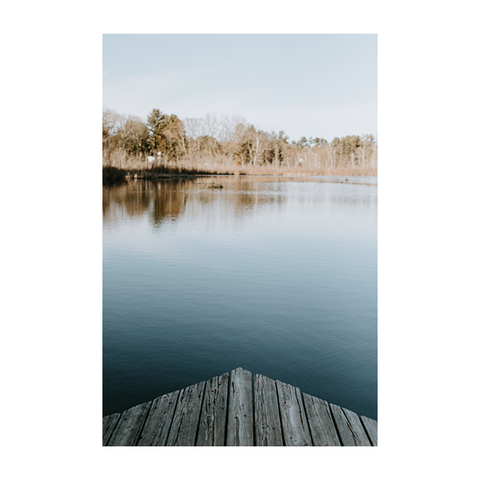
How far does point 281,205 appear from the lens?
9703mm

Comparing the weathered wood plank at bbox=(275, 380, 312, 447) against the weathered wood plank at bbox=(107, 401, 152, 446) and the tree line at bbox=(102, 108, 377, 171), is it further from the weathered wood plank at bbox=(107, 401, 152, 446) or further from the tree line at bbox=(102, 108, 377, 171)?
the tree line at bbox=(102, 108, 377, 171)

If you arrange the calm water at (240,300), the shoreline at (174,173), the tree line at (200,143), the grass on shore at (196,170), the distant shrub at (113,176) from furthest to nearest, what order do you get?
the tree line at (200,143)
the grass on shore at (196,170)
the shoreline at (174,173)
the distant shrub at (113,176)
the calm water at (240,300)

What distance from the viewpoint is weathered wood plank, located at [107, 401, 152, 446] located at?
1726 millimetres

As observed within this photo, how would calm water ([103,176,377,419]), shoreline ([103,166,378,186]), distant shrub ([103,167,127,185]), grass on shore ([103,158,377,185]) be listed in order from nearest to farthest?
calm water ([103,176,377,419]), distant shrub ([103,167,127,185]), shoreline ([103,166,378,186]), grass on shore ([103,158,377,185])

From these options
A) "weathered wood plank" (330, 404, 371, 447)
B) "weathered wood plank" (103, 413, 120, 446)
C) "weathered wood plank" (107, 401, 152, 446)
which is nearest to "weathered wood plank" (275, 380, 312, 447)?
"weathered wood plank" (330, 404, 371, 447)

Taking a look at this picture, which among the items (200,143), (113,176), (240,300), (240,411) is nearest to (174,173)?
(200,143)

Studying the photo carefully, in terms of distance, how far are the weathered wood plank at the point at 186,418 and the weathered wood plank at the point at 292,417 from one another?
37 centimetres

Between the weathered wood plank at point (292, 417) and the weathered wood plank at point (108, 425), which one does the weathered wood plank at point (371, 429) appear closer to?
the weathered wood plank at point (292, 417)

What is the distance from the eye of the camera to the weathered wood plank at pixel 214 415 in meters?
1.74

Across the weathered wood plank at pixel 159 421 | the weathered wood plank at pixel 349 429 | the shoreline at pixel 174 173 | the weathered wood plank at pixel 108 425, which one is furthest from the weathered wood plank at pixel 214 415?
the shoreline at pixel 174 173

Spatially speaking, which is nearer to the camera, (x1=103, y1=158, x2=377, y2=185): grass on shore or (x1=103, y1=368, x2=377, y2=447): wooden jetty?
(x1=103, y1=368, x2=377, y2=447): wooden jetty
